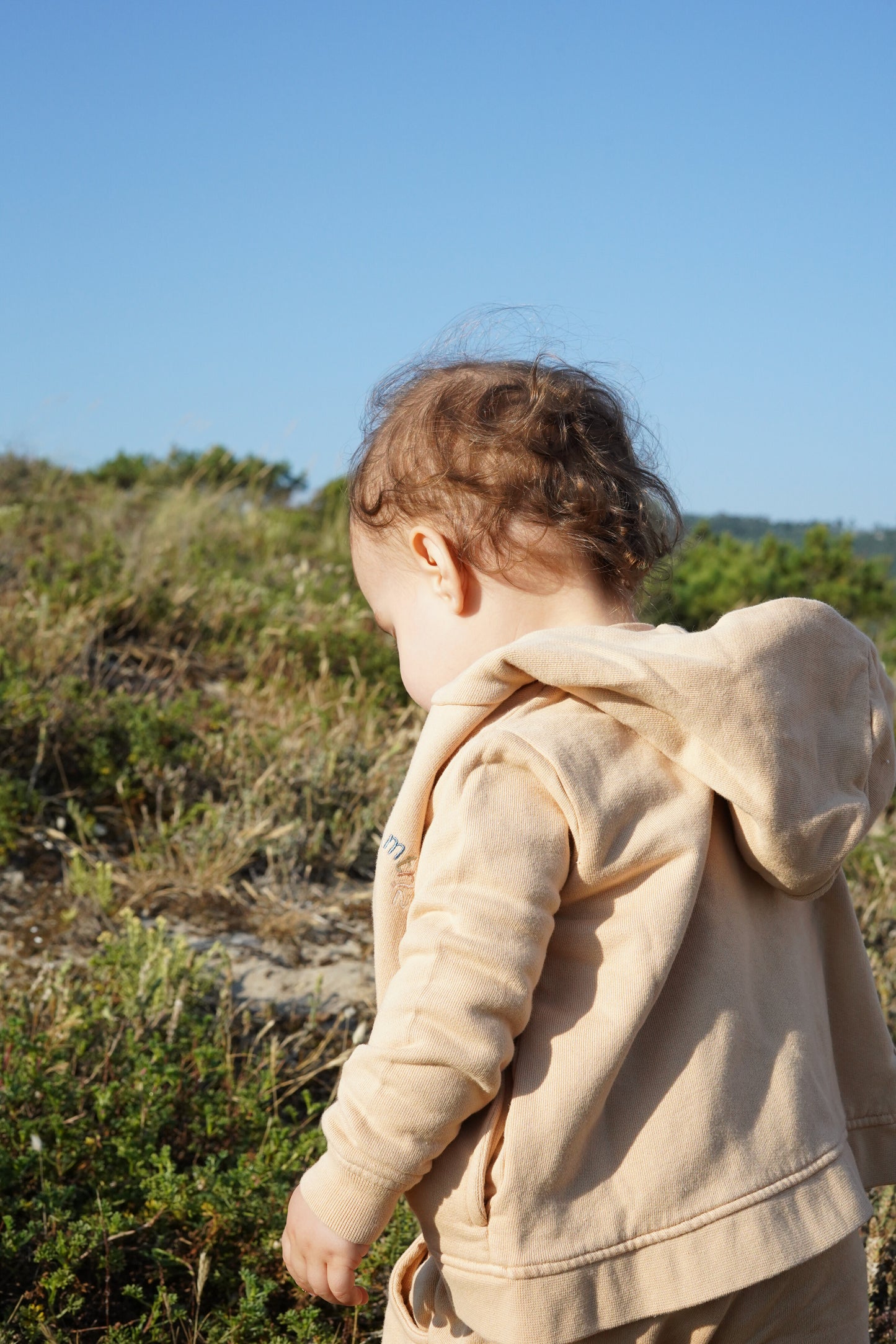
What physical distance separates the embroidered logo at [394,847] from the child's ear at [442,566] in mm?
349

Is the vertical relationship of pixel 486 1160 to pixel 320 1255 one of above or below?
above

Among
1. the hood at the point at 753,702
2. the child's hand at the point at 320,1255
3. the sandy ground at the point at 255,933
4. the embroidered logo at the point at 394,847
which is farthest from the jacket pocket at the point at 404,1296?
the sandy ground at the point at 255,933

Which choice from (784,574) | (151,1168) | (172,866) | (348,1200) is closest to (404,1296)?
(348,1200)

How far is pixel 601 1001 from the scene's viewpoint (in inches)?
51.4

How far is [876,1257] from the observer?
2.23 meters

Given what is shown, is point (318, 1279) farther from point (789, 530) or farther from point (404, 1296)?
point (789, 530)

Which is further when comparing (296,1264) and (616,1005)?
(296,1264)

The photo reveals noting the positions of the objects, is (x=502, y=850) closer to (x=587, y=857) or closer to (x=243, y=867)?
(x=587, y=857)

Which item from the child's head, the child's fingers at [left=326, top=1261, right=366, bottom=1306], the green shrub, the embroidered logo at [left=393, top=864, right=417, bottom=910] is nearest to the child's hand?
the child's fingers at [left=326, top=1261, right=366, bottom=1306]

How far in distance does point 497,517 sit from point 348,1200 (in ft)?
2.97

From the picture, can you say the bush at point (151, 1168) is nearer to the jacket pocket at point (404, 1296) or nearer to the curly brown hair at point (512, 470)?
the jacket pocket at point (404, 1296)

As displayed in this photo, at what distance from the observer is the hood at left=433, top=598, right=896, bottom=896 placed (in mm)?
1287

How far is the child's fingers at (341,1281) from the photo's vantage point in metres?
1.36

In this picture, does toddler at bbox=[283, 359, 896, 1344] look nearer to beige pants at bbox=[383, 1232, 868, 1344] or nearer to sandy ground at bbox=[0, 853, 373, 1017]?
beige pants at bbox=[383, 1232, 868, 1344]
